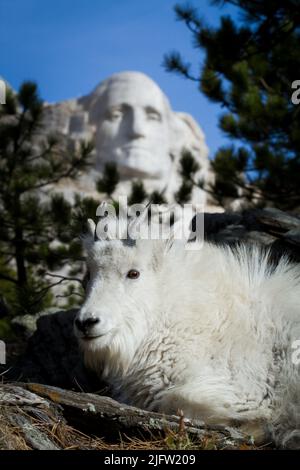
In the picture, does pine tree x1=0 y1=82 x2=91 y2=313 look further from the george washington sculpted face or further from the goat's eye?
the george washington sculpted face

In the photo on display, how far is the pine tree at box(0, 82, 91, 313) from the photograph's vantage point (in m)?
12.7

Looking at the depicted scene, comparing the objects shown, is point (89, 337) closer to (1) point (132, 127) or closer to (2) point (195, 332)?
(2) point (195, 332)

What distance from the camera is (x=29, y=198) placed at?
12953 millimetres

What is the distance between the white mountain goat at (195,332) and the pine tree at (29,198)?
6816 millimetres

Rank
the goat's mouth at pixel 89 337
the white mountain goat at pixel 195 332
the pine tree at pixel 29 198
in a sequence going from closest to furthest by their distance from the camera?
1. the white mountain goat at pixel 195 332
2. the goat's mouth at pixel 89 337
3. the pine tree at pixel 29 198

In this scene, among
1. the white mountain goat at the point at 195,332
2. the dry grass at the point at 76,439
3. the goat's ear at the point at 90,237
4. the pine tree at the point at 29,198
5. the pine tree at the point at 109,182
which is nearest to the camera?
the dry grass at the point at 76,439

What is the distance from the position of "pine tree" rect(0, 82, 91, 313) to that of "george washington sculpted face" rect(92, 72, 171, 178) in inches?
960

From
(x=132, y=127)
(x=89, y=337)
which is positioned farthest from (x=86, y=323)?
(x=132, y=127)

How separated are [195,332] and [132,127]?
34.8m

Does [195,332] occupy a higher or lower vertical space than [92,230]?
lower

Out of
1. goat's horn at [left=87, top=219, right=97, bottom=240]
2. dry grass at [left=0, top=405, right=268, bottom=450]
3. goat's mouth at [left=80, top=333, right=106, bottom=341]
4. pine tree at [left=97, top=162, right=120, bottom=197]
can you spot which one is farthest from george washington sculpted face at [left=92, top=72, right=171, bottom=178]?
dry grass at [left=0, top=405, right=268, bottom=450]

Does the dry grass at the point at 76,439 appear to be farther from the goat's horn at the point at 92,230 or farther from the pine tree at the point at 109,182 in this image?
the pine tree at the point at 109,182

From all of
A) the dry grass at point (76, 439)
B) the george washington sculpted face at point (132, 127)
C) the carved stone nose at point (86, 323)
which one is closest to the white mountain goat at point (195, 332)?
the carved stone nose at point (86, 323)

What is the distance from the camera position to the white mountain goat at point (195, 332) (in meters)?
4.83
